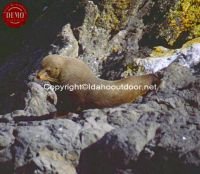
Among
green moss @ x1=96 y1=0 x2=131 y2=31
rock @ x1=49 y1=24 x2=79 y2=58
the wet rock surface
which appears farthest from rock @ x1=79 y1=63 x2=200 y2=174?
green moss @ x1=96 y1=0 x2=131 y2=31

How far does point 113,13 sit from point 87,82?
1.67 meters

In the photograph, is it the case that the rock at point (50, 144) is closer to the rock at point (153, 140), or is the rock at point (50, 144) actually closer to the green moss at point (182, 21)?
the rock at point (153, 140)

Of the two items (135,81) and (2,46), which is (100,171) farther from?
(2,46)

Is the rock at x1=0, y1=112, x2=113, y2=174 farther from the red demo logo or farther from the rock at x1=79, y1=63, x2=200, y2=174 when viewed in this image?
the red demo logo

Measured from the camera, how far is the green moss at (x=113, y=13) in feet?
26.3

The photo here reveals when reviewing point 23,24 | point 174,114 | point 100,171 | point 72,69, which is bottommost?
point 100,171

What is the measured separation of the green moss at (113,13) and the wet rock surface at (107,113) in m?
0.01

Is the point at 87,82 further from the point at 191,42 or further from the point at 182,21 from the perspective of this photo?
the point at 182,21

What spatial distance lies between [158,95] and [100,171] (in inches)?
48.0

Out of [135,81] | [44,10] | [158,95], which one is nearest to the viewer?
[158,95]

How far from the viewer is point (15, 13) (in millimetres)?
9680

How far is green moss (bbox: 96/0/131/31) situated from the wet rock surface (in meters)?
0.01

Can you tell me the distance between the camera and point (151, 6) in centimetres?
805

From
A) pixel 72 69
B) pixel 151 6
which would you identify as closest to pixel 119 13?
pixel 151 6
